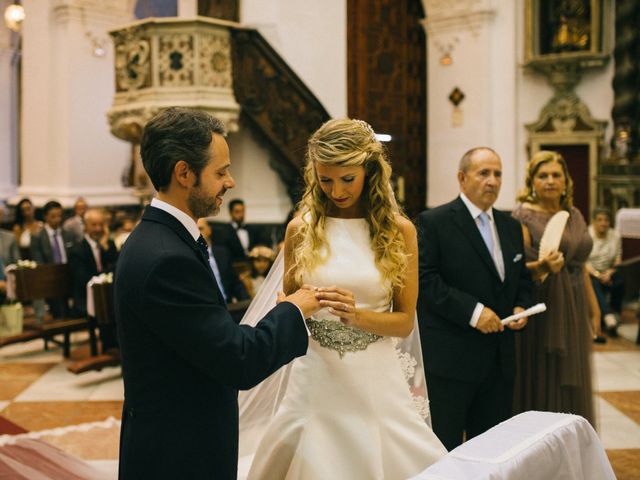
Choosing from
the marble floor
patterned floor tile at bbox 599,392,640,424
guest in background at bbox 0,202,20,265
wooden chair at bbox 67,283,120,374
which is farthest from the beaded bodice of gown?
guest in background at bbox 0,202,20,265

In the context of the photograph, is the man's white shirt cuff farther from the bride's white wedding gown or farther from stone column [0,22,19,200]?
A: stone column [0,22,19,200]

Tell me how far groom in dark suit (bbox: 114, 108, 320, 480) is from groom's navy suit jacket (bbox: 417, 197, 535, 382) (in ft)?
5.12

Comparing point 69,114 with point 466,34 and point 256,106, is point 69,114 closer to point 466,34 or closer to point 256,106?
point 256,106

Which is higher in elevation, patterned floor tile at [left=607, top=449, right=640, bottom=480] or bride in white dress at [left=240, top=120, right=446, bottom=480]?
bride in white dress at [left=240, top=120, right=446, bottom=480]

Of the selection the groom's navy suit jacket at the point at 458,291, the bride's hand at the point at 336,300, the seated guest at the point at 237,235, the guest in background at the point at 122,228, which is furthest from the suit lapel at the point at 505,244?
the guest in background at the point at 122,228

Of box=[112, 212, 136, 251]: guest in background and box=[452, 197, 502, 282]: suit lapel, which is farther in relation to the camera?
box=[112, 212, 136, 251]: guest in background

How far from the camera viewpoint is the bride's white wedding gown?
2.72 m

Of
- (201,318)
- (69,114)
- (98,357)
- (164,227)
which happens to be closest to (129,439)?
(201,318)

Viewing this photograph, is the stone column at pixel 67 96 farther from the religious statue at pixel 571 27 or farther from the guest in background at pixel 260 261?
the religious statue at pixel 571 27

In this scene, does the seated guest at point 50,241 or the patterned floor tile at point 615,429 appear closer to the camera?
the patterned floor tile at point 615,429

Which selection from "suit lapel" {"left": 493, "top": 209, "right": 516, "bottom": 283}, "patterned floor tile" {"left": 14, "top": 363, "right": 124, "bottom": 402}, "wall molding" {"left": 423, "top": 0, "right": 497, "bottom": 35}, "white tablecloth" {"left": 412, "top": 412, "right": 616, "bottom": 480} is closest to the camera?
"white tablecloth" {"left": 412, "top": 412, "right": 616, "bottom": 480}

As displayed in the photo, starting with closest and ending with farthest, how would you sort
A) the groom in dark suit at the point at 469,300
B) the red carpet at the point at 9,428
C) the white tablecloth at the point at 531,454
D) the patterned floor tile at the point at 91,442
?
the white tablecloth at the point at 531,454, the groom in dark suit at the point at 469,300, the patterned floor tile at the point at 91,442, the red carpet at the point at 9,428

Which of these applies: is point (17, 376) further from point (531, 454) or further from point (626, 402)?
point (531, 454)

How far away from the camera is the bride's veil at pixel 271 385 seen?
129 inches
